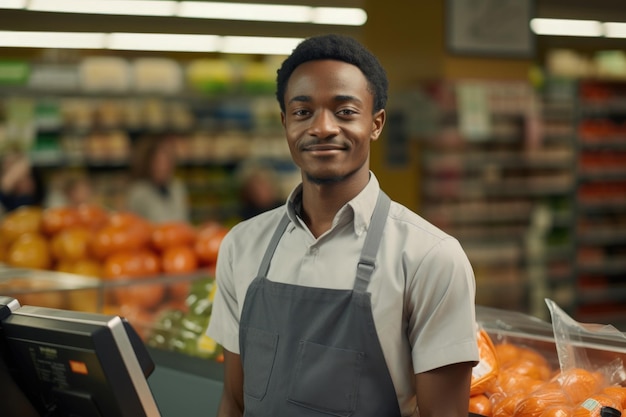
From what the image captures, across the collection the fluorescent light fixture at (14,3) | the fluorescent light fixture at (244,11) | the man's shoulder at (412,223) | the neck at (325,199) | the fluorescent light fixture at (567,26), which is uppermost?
the fluorescent light fixture at (14,3)

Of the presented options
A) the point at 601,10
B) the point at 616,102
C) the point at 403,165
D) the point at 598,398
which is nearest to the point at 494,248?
the point at 403,165

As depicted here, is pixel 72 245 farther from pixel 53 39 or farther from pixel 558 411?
pixel 53 39

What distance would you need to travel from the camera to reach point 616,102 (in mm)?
9914

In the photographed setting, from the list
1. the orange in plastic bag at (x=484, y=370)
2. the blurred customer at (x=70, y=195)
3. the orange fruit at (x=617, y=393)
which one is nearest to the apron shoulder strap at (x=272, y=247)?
the orange in plastic bag at (x=484, y=370)

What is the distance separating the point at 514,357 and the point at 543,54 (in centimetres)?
1355

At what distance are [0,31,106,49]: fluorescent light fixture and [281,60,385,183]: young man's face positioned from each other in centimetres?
996

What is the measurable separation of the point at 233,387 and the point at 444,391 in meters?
0.55

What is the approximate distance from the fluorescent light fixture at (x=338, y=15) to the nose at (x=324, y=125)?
9.11m

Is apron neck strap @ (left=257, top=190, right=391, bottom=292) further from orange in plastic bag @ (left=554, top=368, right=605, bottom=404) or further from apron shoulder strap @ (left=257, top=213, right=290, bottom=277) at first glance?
orange in plastic bag @ (left=554, top=368, right=605, bottom=404)

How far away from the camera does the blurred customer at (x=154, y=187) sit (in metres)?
6.59

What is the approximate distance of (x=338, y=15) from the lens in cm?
1091

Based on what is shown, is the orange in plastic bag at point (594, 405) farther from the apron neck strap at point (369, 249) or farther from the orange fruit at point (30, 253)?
the orange fruit at point (30, 253)

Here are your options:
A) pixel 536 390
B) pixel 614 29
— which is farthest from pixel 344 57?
pixel 614 29

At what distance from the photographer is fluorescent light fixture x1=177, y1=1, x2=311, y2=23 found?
10461 mm
